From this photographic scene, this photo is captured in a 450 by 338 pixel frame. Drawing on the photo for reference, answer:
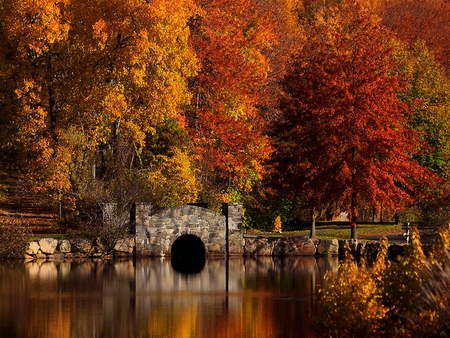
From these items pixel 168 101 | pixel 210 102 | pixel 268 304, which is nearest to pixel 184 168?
pixel 168 101

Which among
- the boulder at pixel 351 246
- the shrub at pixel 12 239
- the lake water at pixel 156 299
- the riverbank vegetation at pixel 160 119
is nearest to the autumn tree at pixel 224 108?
the riverbank vegetation at pixel 160 119

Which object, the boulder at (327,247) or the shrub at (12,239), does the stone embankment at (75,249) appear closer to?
the shrub at (12,239)

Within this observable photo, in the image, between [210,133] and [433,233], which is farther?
[210,133]

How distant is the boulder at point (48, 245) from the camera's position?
37438 millimetres

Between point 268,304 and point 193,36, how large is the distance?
24.8 meters

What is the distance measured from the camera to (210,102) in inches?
1881

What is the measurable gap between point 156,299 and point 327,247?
15.1 metres

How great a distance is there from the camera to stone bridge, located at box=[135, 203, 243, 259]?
3893 cm

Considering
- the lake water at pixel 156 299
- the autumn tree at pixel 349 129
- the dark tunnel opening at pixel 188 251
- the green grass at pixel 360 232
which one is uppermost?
the autumn tree at pixel 349 129

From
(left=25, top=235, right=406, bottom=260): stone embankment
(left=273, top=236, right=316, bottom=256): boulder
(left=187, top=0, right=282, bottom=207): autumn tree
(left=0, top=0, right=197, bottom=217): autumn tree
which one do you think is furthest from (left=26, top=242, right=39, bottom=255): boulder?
(left=187, top=0, right=282, bottom=207): autumn tree

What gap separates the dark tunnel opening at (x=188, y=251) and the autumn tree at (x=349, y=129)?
452cm

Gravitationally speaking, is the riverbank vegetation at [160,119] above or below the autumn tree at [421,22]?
below

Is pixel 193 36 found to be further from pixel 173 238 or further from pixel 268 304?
pixel 268 304

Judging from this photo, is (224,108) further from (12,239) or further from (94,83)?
(12,239)
